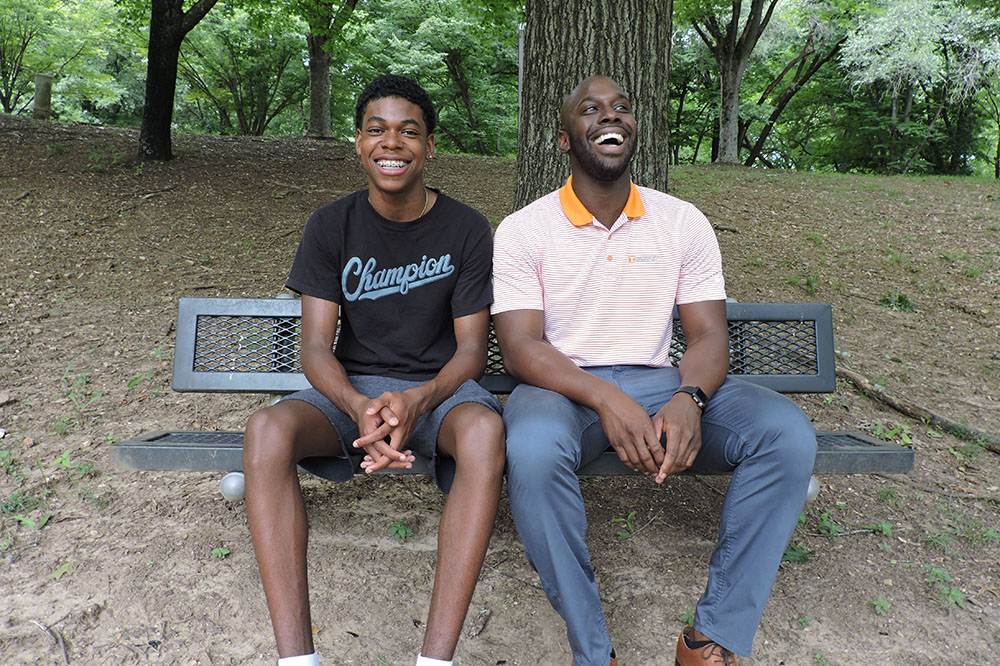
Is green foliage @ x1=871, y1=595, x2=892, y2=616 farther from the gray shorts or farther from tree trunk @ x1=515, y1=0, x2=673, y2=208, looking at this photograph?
tree trunk @ x1=515, y1=0, x2=673, y2=208

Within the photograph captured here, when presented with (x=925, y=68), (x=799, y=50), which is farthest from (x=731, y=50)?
(x=799, y=50)

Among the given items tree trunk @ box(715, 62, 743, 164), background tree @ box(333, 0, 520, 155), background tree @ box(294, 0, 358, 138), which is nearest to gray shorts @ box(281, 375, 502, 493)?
background tree @ box(294, 0, 358, 138)

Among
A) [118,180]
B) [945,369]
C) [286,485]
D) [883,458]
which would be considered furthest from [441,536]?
[118,180]

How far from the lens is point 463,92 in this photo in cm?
1988

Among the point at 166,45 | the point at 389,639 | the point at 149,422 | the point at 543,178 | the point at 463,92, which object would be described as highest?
the point at 463,92

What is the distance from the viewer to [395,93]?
2.80 meters

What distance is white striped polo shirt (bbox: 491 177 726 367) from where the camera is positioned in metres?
2.81

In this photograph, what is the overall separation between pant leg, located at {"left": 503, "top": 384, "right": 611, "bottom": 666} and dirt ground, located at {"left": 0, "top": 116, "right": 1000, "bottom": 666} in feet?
1.14

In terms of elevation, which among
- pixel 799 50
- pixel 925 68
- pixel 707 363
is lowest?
pixel 707 363

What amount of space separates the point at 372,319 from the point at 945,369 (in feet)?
13.1

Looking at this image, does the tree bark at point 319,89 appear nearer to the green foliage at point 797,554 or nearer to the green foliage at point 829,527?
the green foliage at point 829,527

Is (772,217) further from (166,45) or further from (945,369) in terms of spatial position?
(166,45)

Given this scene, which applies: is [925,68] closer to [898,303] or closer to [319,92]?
[319,92]

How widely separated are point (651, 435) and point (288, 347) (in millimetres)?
1621
